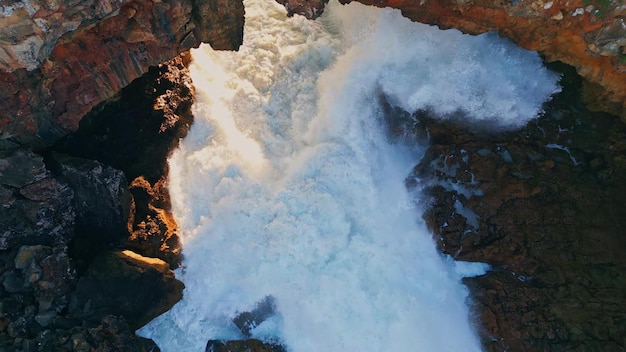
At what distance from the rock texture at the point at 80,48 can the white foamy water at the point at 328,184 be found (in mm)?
4015

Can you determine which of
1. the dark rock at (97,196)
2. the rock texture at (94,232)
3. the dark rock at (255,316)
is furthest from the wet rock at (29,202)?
the dark rock at (255,316)

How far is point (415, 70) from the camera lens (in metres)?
17.8

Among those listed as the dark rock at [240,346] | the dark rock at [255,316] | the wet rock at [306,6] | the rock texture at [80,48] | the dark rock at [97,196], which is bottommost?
the dark rock at [240,346]

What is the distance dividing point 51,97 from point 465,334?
1425 centimetres

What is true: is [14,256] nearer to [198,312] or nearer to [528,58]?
[198,312]

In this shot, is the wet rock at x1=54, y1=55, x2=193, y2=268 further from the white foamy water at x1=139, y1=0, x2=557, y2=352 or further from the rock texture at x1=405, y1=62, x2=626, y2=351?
the rock texture at x1=405, y1=62, x2=626, y2=351

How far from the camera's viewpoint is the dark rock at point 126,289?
1442 centimetres

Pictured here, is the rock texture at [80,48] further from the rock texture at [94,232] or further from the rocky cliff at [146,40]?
the rock texture at [94,232]

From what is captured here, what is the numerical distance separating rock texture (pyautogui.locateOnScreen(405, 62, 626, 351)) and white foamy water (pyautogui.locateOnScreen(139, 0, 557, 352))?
691mm

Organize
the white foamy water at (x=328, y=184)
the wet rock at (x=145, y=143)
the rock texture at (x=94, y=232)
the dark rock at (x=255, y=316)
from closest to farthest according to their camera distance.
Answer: the rock texture at (x=94, y=232), the wet rock at (x=145, y=143), the white foamy water at (x=328, y=184), the dark rock at (x=255, y=316)

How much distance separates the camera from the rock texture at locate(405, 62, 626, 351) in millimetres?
14727

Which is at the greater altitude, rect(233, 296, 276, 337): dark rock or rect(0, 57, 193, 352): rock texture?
rect(0, 57, 193, 352): rock texture

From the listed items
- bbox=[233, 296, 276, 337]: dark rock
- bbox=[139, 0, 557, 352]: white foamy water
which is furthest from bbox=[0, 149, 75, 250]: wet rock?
bbox=[233, 296, 276, 337]: dark rock

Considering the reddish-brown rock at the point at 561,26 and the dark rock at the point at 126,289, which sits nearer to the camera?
the reddish-brown rock at the point at 561,26
